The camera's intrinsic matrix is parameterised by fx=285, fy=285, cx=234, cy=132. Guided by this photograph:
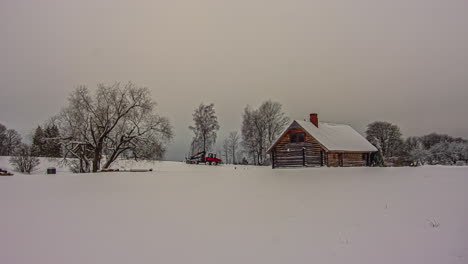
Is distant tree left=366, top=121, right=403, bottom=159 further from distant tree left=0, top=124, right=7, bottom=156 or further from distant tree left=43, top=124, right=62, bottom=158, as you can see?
distant tree left=0, top=124, right=7, bottom=156

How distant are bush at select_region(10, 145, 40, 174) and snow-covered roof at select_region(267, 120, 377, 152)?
31733 mm

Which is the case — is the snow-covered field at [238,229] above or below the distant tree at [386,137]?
below

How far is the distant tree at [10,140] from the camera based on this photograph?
70.2 metres

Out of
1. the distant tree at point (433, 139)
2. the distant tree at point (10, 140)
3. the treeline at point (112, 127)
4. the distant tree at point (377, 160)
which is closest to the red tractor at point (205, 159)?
the treeline at point (112, 127)

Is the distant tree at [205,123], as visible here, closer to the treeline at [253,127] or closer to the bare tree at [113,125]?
the treeline at [253,127]

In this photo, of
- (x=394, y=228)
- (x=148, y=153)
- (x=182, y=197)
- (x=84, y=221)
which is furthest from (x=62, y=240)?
(x=148, y=153)

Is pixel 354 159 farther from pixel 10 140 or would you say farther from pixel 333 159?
pixel 10 140

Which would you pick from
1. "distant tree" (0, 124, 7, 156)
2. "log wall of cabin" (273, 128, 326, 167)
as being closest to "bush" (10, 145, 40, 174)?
"log wall of cabin" (273, 128, 326, 167)

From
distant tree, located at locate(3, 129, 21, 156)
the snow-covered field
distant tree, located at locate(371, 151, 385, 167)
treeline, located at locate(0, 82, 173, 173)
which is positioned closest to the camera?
the snow-covered field

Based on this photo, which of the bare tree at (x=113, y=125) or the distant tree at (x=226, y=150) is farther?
the distant tree at (x=226, y=150)

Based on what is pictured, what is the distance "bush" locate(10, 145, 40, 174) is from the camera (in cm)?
3753

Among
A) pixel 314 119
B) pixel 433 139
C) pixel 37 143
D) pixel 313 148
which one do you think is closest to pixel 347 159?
pixel 313 148

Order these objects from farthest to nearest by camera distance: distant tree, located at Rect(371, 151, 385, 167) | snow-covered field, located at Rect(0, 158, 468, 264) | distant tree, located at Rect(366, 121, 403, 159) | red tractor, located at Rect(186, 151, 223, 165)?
distant tree, located at Rect(366, 121, 403, 159), red tractor, located at Rect(186, 151, 223, 165), distant tree, located at Rect(371, 151, 385, 167), snow-covered field, located at Rect(0, 158, 468, 264)

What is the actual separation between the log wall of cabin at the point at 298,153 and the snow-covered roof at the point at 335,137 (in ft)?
2.43
